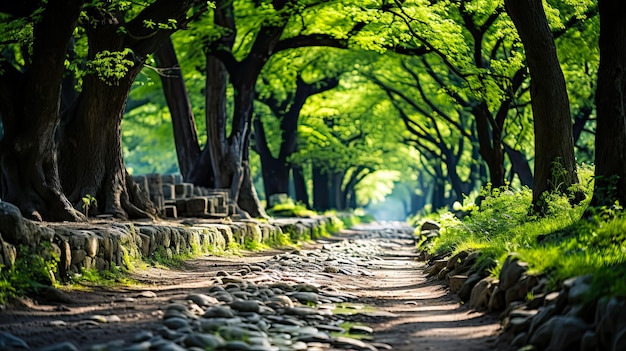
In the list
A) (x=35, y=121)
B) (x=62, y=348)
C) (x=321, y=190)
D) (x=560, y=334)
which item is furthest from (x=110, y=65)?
(x=321, y=190)

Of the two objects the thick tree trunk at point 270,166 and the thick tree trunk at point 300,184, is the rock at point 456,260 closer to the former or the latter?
the thick tree trunk at point 270,166

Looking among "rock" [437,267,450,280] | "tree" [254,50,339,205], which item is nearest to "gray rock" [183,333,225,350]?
"rock" [437,267,450,280]

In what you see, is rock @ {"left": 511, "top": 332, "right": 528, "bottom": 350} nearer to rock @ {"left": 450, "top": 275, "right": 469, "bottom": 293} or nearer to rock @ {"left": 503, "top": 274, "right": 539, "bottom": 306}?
rock @ {"left": 503, "top": 274, "right": 539, "bottom": 306}

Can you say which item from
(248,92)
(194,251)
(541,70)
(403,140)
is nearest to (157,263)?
(194,251)

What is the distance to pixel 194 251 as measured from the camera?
14625 mm

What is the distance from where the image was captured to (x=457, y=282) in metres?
10.2

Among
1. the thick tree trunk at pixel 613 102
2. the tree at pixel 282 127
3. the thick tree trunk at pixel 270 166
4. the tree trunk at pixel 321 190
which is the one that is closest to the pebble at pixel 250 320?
the thick tree trunk at pixel 613 102

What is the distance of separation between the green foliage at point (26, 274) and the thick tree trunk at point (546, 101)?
742 cm

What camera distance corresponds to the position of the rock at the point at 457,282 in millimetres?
10102

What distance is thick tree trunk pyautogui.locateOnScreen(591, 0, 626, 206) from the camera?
9648 millimetres

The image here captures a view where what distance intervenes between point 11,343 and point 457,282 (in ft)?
19.2

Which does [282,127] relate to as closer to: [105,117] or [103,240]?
[105,117]

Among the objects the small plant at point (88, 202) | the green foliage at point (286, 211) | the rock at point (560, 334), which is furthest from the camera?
the green foliage at point (286, 211)

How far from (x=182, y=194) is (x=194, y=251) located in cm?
589
